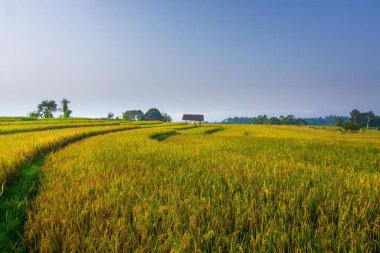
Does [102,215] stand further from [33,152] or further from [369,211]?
[33,152]

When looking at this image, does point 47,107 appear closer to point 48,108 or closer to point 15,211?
point 48,108

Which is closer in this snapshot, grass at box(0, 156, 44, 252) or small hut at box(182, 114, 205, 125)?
grass at box(0, 156, 44, 252)

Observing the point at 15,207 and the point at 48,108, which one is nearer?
the point at 15,207

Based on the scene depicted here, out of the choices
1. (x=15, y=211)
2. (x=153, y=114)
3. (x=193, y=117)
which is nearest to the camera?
(x=15, y=211)

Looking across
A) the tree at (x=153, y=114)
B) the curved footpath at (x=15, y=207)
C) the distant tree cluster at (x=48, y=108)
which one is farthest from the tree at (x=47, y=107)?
the curved footpath at (x=15, y=207)

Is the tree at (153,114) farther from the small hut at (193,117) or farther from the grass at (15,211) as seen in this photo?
the grass at (15,211)

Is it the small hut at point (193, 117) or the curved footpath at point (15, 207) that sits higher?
the small hut at point (193, 117)

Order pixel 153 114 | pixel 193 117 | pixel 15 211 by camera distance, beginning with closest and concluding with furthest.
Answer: pixel 15 211 → pixel 193 117 → pixel 153 114

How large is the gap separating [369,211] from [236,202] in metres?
1.49

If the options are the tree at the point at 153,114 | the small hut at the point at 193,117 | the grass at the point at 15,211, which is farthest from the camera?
the tree at the point at 153,114

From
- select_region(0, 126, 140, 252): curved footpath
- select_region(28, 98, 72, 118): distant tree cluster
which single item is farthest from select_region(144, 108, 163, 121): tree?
select_region(0, 126, 140, 252): curved footpath

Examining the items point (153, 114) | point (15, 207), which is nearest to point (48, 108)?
point (153, 114)

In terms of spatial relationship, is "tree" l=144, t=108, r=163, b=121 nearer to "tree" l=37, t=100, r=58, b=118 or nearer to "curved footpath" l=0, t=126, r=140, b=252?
"tree" l=37, t=100, r=58, b=118

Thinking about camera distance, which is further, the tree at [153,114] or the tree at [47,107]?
the tree at [153,114]
